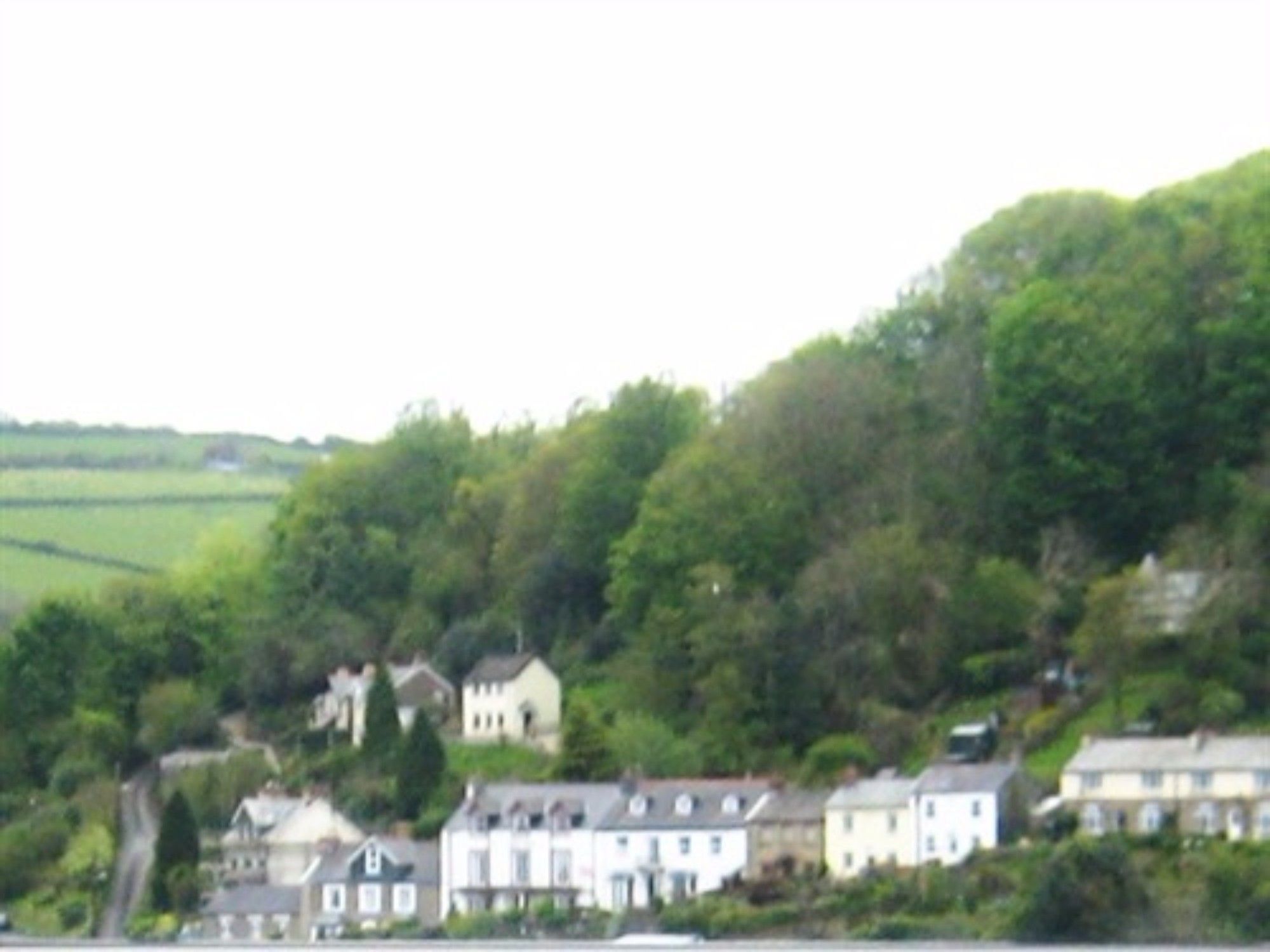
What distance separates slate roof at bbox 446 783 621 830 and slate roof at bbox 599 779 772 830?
0.34 m

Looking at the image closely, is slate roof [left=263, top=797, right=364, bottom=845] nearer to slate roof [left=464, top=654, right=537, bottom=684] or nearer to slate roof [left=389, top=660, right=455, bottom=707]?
slate roof [left=464, top=654, right=537, bottom=684]

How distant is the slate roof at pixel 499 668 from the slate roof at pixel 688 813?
9716 mm

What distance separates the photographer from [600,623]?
72.6 meters

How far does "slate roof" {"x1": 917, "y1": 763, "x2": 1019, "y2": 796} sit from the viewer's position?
184ft

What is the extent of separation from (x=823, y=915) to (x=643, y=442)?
2481 cm

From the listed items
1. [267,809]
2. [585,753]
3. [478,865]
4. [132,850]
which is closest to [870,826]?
[478,865]

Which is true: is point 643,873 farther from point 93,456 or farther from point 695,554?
point 93,456

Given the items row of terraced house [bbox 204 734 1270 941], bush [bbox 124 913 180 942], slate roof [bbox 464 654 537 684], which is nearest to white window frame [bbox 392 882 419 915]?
row of terraced house [bbox 204 734 1270 941]

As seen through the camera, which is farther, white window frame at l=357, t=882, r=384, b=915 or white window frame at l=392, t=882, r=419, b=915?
white window frame at l=392, t=882, r=419, b=915

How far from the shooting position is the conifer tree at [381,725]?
65.1 m

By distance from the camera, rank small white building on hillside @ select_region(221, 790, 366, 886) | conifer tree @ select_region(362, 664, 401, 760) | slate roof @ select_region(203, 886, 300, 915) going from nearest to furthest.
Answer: slate roof @ select_region(203, 886, 300, 915) < small white building on hillside @ select_region(221, 790, 366, 886) < conifer tree @ select_region(362, 664, 401, 760)

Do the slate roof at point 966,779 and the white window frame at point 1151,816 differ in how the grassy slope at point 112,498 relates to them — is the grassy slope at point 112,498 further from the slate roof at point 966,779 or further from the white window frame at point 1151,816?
the white window frame at point 1151,816

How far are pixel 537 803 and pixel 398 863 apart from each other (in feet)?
8.96


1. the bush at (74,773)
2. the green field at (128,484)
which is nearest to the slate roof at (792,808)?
the bush at (74,773)
